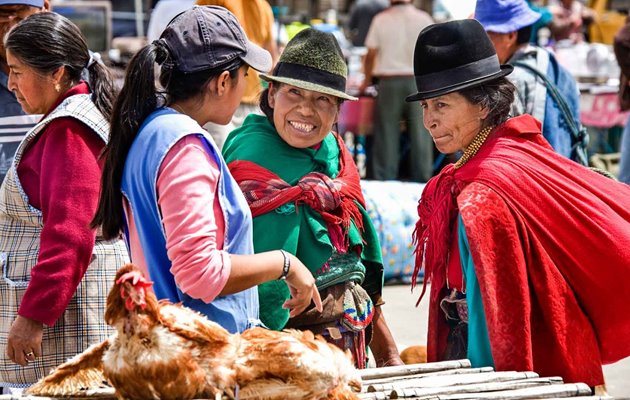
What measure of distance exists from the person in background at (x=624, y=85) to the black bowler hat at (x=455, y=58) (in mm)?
2158

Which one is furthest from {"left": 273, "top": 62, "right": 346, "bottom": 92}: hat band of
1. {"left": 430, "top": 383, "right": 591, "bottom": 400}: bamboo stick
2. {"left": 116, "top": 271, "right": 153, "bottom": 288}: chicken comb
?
{"left": 116, "top": 271, "right": 153, "bottom": 288}: chicken comb

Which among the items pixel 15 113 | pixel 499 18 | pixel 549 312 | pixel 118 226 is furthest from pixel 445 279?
pixel 499 18

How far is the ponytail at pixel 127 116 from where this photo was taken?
2.67m

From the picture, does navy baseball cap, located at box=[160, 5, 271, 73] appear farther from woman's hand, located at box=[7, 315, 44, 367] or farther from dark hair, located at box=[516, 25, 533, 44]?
dark hair, located at box=[516, 25, 533, 44]

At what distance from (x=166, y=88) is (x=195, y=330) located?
2.58 feet

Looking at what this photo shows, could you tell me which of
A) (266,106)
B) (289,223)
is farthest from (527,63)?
(289,223)

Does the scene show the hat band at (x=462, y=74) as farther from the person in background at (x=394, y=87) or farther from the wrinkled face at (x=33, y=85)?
the person in background at (x=394, y=87)

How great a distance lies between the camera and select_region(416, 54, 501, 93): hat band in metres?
3.17

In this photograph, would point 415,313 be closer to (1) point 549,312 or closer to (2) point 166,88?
(1) point 549,312

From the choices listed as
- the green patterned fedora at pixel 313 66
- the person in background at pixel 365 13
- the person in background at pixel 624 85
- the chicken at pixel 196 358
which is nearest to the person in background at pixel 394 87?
the person in background at pixel 365 13

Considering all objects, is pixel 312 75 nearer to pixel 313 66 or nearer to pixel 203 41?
pixel 313 66

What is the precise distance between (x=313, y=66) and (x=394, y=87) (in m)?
6.58

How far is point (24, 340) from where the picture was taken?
10.4 feet

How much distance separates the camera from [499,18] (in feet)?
17.7
